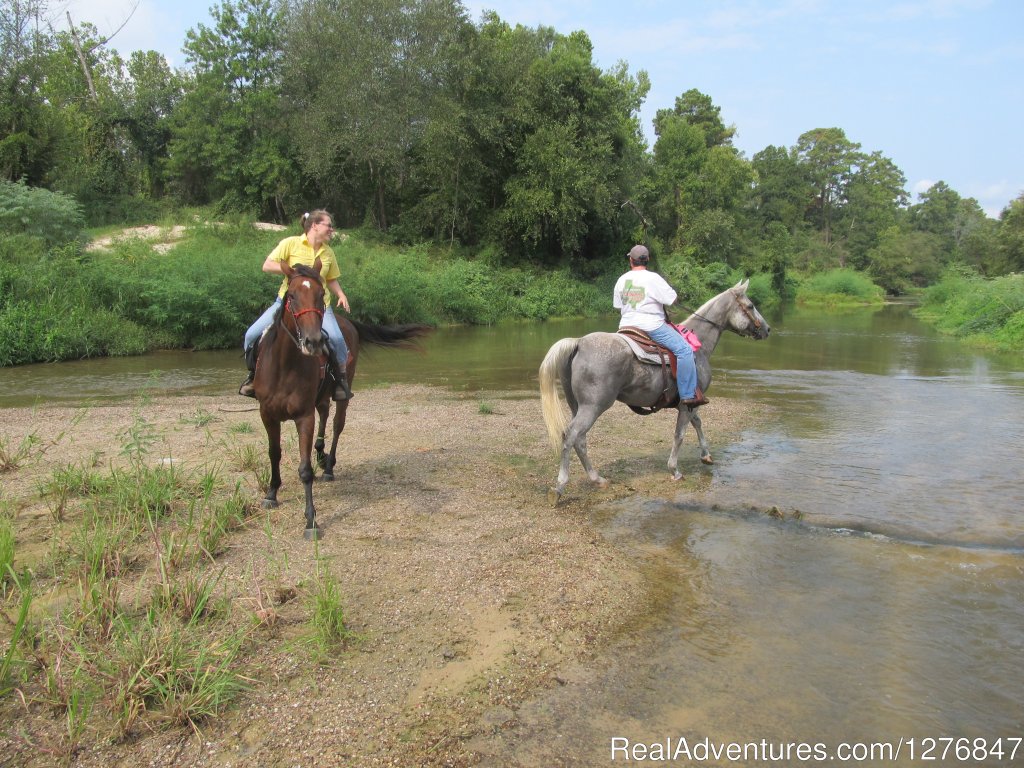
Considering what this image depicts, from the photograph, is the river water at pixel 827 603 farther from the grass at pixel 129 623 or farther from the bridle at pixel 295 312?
the bridle at pixel 295 312

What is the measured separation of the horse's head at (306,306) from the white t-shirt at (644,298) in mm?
3428

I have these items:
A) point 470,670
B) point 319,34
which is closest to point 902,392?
point 470,670

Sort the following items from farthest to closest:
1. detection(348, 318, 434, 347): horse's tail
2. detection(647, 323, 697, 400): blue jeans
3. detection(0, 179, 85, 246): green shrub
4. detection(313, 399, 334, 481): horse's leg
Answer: detection(0, 179, 85, 246): green shrub < detection(348, 318, 434, 347): horse's tail < detection(647, 323, 697, 400): blue jeans < detection(313, 399, 334, 481): horse's leg

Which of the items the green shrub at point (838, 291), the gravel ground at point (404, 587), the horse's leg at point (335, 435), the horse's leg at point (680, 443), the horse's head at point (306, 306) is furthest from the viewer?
the green shrub at point (838, 291)

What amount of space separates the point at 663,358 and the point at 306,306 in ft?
13.5

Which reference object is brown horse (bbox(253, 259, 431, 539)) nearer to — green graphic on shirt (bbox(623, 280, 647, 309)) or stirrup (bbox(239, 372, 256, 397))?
stirrup (bbox(239, 372, 256, 397))

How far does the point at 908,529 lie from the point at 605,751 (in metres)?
4.29

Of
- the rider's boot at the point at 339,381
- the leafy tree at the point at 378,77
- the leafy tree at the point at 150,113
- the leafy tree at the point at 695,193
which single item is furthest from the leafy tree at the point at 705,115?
the rider's boot at the point at 339,381

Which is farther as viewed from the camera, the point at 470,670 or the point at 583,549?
the point at 583,549

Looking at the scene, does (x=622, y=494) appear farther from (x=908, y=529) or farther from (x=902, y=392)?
(x=902, y=392)

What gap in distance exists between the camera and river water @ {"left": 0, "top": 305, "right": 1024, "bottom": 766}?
10.8 feet

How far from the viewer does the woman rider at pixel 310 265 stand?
20.2 ft

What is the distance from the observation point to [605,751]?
310 cm

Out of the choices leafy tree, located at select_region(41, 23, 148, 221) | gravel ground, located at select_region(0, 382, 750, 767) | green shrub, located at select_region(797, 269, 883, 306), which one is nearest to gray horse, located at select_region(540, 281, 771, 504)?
gravel ground, located at select_region(0, 382, 750, 767)
